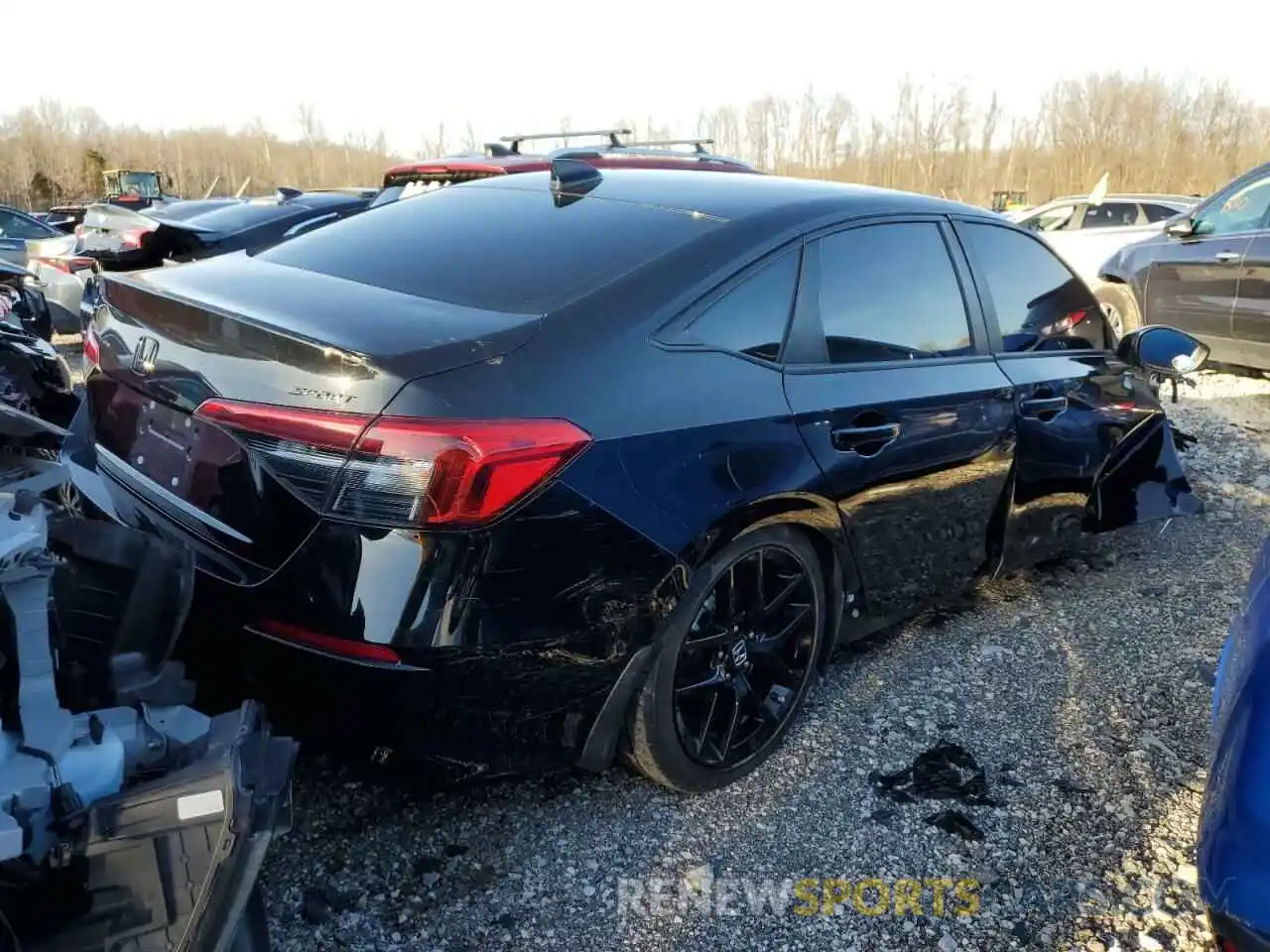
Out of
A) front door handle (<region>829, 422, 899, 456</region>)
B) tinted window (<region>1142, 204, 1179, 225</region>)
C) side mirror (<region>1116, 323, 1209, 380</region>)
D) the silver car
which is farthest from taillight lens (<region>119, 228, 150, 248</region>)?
tinted window (<region>1142, 204, 1179, 225</region>)

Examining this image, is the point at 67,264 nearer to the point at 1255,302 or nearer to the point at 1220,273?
the point at 1220,273

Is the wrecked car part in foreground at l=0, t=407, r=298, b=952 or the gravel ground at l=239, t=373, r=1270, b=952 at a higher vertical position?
the wrecked car part in foreground at l=0, t=407, r=298, b=952

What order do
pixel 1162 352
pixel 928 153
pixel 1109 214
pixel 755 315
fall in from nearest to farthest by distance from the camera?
pixel 755 315 → pixel 1162 352 → pixel 1109 214 → pixel 928 153

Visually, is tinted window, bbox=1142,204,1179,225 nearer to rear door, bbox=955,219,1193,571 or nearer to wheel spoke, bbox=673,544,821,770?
rear door, bbox=955,219,1193,571

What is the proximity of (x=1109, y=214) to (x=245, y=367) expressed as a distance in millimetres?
14328

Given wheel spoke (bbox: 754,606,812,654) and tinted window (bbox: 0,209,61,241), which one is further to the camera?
tinted window (bbox: 0,209,61,241)

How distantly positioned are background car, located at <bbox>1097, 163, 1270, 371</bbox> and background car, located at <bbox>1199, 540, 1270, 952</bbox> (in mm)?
6268

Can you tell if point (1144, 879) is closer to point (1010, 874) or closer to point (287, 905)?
point (1010, 874)

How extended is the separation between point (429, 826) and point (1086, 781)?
1.83 meters

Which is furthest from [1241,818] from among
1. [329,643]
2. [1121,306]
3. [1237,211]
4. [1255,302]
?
[1121,306]

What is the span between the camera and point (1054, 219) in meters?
14.3

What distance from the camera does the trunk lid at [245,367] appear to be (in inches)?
79.2

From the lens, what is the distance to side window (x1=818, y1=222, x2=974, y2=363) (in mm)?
2818

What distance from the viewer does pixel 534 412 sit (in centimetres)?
203
